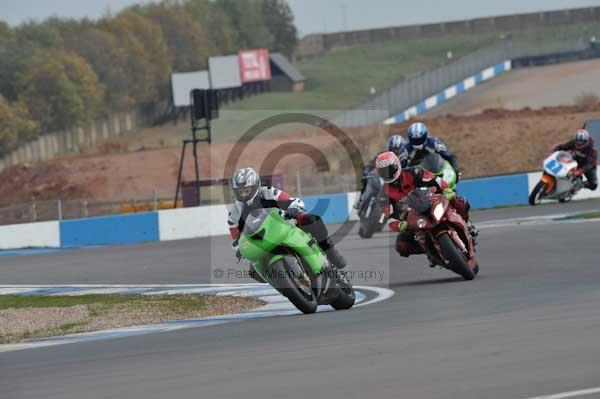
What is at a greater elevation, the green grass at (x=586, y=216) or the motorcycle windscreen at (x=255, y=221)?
the motorcycle windscreen at (x=255, y=221)

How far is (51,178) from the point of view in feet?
169

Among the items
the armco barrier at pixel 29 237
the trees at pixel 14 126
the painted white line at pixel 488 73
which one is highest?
the painted white line at pixel 488 73

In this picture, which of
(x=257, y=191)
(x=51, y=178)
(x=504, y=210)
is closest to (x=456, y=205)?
(x=257, y=191)

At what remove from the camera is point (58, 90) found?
64.8 meters

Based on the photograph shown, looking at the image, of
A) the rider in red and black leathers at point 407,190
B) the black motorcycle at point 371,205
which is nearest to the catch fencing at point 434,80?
the black motorcycle at point 371,205

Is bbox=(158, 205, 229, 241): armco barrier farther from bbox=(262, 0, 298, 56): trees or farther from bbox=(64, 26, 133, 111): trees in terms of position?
bbox=(262, 0, 298, 56): trees

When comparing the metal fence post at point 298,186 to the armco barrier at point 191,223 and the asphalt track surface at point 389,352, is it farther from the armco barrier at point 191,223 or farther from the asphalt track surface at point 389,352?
the asphalt track surface at point 389,352

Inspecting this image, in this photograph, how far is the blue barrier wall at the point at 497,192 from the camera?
29.5 metres

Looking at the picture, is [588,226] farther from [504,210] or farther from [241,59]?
[241,59]

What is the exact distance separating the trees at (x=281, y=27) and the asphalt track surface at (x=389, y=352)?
3686 inches

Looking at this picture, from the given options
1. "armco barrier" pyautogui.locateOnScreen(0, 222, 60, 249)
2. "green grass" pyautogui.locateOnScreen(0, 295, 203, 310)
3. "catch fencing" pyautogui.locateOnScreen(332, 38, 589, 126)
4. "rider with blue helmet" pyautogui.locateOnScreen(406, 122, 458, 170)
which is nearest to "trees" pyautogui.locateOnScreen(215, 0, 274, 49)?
"catch fencing" pyautogui.locateOnScreen(332, 38, 589, 126)

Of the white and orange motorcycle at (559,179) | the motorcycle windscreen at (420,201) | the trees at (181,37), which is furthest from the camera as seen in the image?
the trees at (181,37)

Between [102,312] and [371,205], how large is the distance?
29.2ft

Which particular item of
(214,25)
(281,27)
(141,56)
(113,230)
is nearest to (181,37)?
(214,25)
